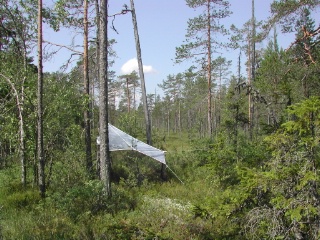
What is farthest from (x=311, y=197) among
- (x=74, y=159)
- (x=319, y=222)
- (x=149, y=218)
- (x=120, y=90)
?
(x=120, y=90)

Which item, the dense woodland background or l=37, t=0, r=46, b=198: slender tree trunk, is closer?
the dense woodland background

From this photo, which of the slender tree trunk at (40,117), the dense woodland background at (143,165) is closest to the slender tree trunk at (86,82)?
the dense woodland background at (143,165)

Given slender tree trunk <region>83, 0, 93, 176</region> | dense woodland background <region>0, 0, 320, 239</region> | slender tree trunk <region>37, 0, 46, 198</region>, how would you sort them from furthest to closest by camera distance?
1. slender tree trunk <region>83, 0, 93, 176</region>
2. slender tree trunk <region>37, 0, 46, 198</region>
3. dense woodland background <region>0, 0, 320, 239</region>

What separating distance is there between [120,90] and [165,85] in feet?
37.5

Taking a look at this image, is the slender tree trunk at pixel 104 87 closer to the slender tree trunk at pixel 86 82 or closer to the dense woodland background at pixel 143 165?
the dense woodland background at pixel 143 165

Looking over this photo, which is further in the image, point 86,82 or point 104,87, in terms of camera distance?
point 86,82

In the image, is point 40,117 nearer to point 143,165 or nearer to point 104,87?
point 104,87

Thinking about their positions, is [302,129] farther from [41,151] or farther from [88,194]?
[41,151]

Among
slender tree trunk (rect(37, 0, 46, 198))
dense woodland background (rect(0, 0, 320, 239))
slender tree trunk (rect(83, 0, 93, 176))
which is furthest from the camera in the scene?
slender tree trunk (rect(83, 0, 93, 176))

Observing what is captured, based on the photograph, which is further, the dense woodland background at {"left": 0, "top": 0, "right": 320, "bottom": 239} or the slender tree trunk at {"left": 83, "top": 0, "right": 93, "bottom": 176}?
the slender tree trunk at {"left": 83, "top": 0, "right": 93, "bottom": 176}

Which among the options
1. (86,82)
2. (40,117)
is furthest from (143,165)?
(40,117)

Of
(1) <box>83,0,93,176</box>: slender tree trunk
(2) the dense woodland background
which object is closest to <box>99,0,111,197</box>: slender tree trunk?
(2) the dense woodland background

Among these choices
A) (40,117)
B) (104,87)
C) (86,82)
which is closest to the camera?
(40,117)

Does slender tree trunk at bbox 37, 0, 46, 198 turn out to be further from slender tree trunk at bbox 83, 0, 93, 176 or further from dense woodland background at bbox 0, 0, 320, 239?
slender tree trunk at bbox 83, 0, 93, 176
